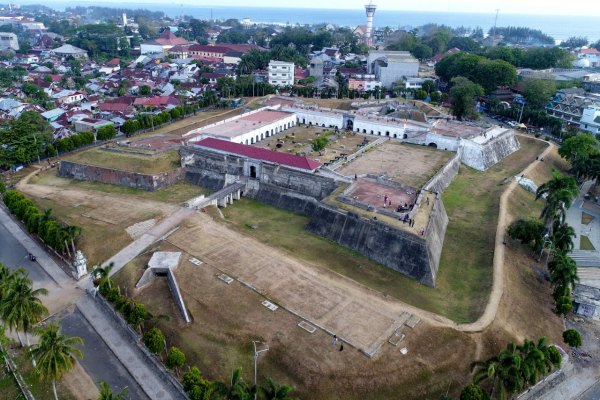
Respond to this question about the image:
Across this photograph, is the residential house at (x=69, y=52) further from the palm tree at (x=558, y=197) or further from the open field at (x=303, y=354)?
the palm tree at (x=558, y=197)

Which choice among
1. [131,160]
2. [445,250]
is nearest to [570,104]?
[445,250]

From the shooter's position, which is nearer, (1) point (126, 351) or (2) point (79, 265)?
(1) point (126, 351)

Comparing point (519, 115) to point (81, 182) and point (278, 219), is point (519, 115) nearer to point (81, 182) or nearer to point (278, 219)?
point (278, 219)

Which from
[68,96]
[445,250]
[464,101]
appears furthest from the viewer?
[68,96]

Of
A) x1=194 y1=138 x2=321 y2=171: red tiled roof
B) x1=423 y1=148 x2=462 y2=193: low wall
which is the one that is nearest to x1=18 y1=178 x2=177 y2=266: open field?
x1=194 y1=138 x2=321 y2=171: red tiled roof

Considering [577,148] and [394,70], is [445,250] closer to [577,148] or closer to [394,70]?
[577,148]

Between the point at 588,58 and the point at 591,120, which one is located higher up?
the point at 588,58
